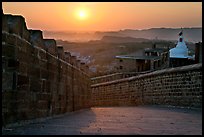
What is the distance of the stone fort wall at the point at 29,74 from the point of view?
6539mm

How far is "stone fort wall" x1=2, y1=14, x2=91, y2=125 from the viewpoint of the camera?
654cm

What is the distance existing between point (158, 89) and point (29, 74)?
1716 cm

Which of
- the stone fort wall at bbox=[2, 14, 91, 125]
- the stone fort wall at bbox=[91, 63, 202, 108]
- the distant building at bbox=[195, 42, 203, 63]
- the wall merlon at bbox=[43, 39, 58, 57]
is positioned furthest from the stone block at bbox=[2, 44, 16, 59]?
the distant building at bbox=[195, 42, 203, 63]

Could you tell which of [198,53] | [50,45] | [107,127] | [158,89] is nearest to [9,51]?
[107,127]

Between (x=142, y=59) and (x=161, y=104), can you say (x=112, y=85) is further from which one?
(x=142, y=59)

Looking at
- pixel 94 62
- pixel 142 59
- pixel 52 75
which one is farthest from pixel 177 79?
pixel 94 62

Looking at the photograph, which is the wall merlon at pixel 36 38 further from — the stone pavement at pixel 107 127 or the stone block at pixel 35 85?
the stone pavement at pixel 107 127

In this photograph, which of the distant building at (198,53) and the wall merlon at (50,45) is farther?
the distant building at (198,53)

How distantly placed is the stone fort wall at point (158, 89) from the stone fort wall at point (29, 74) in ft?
26.6

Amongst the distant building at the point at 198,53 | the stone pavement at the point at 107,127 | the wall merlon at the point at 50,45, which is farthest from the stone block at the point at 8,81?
the distant building at the point at 198,53

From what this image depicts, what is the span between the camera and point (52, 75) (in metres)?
10.4

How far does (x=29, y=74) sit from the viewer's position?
7883mm

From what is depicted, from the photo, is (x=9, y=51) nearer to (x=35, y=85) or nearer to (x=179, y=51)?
(x=35, y=85)

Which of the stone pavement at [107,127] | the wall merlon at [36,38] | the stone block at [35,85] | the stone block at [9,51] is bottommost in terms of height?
the stone pavement at [107,127]
